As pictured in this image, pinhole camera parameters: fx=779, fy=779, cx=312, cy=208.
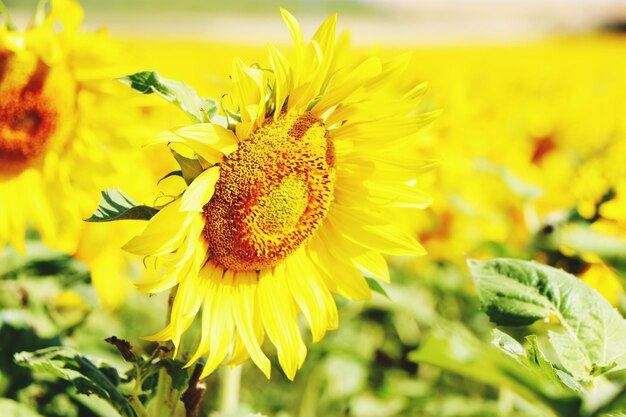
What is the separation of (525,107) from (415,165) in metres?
4.05

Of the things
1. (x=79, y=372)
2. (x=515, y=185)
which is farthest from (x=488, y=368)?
(x=515, y=185)

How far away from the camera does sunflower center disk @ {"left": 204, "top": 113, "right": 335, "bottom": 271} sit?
1486 millimetres

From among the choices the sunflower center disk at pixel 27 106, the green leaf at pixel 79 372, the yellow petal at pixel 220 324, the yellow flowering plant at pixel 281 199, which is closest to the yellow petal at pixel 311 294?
the yellow flowering plant at pixel 281 199

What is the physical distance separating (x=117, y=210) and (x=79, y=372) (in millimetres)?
343

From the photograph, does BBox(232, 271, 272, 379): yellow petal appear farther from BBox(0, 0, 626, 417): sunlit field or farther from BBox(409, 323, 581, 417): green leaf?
BBox(409, 323, 581, 417): green leaf

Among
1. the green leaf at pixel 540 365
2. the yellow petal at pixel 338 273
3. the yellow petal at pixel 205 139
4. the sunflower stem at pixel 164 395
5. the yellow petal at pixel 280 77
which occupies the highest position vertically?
the yellow petal at pixel 280 77

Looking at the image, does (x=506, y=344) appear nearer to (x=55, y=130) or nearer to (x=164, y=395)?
(x=164, y=395)

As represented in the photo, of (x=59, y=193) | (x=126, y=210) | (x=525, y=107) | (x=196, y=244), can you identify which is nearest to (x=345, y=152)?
(x=196, y=244)

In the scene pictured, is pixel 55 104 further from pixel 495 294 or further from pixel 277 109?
pixel 495 294

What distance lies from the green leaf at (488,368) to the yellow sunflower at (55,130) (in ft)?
4.37

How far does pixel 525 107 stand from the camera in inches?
212

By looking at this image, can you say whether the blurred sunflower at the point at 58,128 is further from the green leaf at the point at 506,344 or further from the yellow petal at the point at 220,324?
the green leaf at the point at 506,344

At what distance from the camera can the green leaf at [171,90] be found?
134 cm

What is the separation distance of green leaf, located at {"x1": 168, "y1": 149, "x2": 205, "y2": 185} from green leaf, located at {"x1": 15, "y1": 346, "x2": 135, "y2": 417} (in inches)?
16.6
